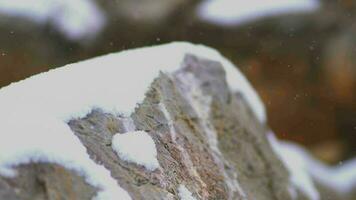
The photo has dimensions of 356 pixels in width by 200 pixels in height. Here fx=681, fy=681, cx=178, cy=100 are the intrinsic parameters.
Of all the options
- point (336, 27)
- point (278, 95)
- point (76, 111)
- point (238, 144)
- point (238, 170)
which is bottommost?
point (76, 111)

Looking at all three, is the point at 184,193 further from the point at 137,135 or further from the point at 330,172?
the point at 330,172

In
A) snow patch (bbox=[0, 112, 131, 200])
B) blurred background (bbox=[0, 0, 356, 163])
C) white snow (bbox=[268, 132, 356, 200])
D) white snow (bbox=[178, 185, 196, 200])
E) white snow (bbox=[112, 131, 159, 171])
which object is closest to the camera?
snow patch (bbox=[0, 112, 131, 200])

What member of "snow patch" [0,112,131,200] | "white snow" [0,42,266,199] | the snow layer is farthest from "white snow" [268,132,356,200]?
"snow patch" [0,112,131,200]

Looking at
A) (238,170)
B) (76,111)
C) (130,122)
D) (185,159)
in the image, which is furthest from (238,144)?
(76,111)

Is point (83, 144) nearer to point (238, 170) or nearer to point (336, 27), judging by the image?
point (238, 170)

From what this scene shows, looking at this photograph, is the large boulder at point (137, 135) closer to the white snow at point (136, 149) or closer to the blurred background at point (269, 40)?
the white snow at point (136, 149)

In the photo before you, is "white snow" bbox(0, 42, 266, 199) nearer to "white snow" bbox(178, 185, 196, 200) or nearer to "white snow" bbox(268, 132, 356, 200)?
"white snow" bbox(178, 185, 196, 200)
